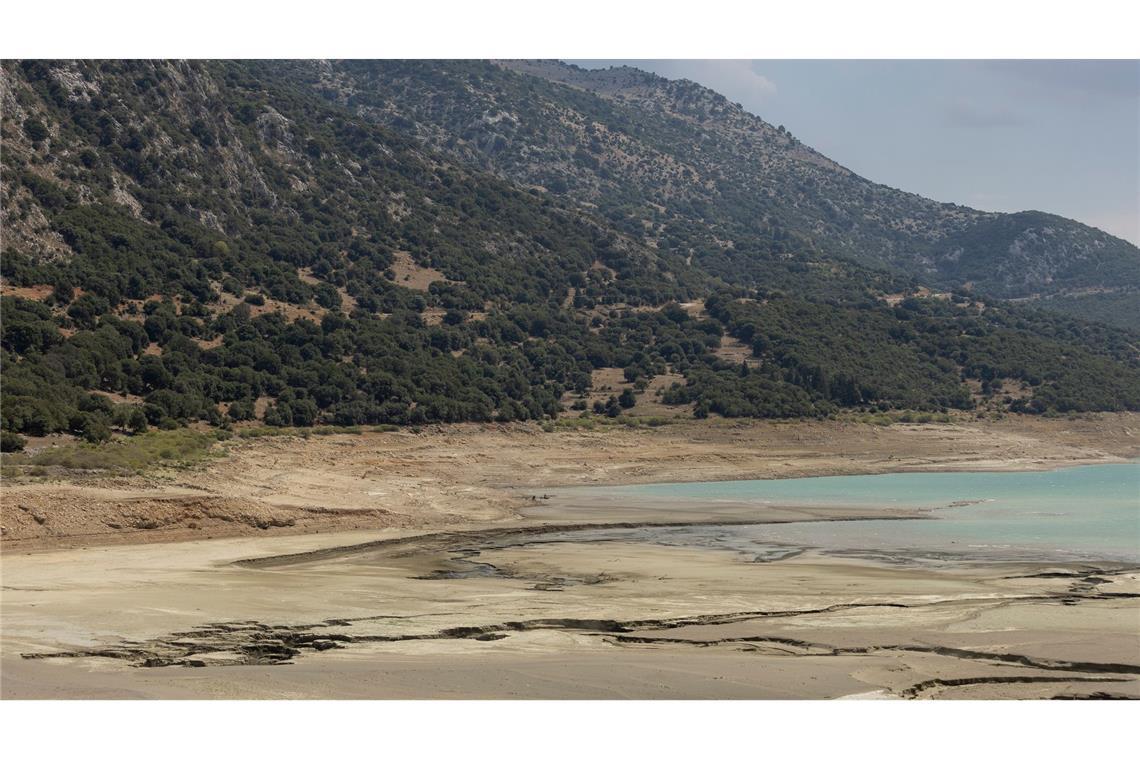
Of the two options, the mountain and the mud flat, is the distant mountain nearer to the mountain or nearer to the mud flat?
the mountain

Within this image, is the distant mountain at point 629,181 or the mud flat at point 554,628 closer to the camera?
the mud flat at point 554,628

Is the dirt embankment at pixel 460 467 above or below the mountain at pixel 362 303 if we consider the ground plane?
below

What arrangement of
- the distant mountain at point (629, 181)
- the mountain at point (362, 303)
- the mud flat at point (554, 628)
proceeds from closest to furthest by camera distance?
the mud flat at point (554, 628), the mountain at point (362, 303), the distant mountain at point (629, 181)

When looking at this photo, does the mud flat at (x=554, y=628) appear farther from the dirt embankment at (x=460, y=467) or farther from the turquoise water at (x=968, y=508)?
the turquoise water at (x=968, y=508)

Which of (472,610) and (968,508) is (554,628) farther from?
(968,508)

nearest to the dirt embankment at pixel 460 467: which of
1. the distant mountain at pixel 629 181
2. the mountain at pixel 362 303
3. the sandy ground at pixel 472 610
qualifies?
the sandy ground at pixel 472 610

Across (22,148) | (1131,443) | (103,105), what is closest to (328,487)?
(22,148)
